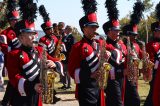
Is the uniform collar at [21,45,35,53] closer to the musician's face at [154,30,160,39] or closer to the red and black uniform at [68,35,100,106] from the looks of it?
the red and black uniform at [68,35,100,106]

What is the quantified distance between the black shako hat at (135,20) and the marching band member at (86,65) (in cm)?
220

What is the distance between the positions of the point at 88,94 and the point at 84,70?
38cm

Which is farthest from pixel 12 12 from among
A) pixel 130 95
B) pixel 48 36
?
pixel 130 95

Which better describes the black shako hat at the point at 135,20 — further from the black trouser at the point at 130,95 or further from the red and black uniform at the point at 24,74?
the red and black uniform at the point at 24,74

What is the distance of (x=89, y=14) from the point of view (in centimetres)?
721

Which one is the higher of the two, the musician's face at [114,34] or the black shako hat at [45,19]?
the black shako hat at [45,19]

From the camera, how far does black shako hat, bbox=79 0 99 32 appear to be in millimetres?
6977

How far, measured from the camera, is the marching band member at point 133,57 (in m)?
8.07

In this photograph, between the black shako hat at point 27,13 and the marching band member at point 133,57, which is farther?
the marching band member at point 133,57

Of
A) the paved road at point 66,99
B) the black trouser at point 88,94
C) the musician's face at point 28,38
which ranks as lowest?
the paved road at point 66,99

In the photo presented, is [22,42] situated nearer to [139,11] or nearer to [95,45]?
[95,45]

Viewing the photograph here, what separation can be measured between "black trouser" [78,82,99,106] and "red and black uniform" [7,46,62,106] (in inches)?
33.0

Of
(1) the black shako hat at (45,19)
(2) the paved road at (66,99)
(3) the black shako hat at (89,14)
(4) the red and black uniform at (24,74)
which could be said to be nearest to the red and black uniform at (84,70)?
(3) the black shako hat at (89,14)

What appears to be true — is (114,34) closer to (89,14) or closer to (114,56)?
(114,56)
